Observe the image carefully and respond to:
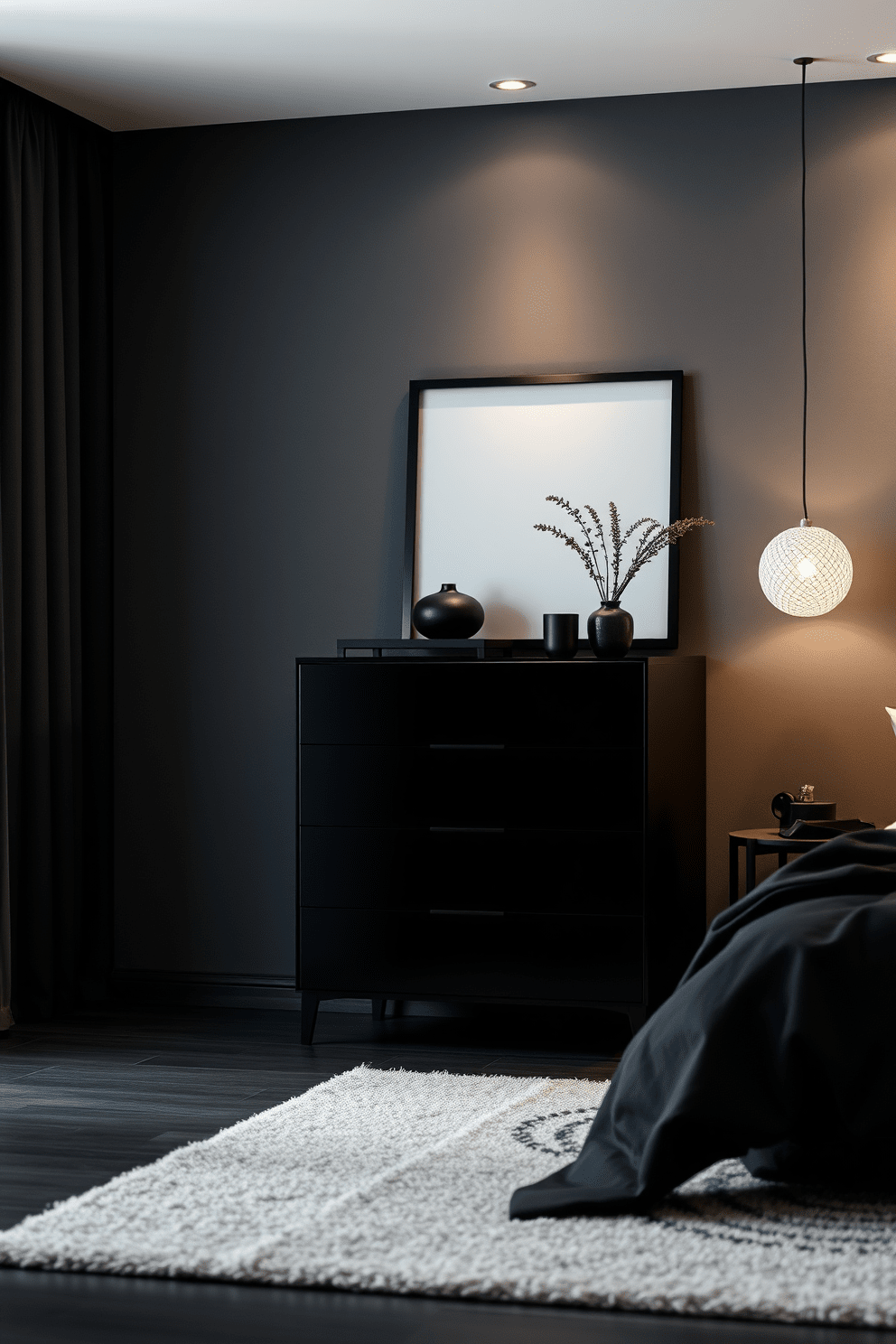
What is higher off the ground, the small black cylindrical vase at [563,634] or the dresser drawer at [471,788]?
the small black cylindrical vase at [563,634]

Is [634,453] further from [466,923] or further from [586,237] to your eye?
[466,923]

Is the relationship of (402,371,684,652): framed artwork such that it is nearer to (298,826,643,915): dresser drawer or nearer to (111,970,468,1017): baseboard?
(298,826,643,915): dresser drawer

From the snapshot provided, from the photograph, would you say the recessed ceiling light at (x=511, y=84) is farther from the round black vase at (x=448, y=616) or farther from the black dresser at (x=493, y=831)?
the black dresser at (x=493, y=831)

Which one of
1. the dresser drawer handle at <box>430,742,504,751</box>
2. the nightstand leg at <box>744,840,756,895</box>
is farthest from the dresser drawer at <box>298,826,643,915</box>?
the nightstand leg at <box>744,840,756,895</box>

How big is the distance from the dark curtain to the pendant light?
6.70ft

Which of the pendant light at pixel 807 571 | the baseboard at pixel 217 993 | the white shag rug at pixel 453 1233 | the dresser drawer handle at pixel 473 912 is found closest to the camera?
the white shag rug at pixel 453 1233

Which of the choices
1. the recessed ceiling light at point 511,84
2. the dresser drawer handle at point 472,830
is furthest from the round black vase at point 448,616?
the recessed ceiling light at point 511,84

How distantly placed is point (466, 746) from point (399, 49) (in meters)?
1.88

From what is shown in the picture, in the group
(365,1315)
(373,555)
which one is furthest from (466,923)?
(365,1315)

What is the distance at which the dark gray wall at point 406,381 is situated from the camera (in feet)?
14.6

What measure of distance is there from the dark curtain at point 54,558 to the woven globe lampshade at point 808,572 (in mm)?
2052

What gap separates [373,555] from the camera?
15.6 feet

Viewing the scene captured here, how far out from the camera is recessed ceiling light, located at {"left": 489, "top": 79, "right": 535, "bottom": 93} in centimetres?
448

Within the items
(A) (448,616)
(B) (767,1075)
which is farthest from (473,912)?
(B) (767,1075)
